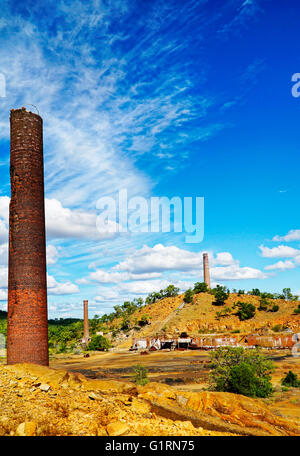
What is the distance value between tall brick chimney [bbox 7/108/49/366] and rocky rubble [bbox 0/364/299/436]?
2321 millimetres

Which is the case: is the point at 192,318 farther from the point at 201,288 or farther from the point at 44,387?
the point at 44,387

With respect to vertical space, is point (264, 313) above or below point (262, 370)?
below

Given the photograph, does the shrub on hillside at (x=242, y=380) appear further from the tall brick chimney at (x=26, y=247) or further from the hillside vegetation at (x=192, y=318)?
the hillside vegetation at (x=192, y=318)

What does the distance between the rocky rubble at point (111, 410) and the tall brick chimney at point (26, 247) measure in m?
2.32

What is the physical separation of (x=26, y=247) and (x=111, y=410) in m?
8.11

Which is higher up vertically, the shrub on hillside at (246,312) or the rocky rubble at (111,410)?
the rocky rubble at (111,410)

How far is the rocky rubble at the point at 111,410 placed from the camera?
7.43 m

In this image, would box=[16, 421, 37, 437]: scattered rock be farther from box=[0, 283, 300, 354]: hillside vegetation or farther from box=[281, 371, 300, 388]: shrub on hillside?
box=[0, 283, 300, 354]: hillside vegetation

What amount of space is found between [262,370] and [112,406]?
13562 mm

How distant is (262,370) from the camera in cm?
1953

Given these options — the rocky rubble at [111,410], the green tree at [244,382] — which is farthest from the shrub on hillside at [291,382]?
the rocky rubble at [111,410]
